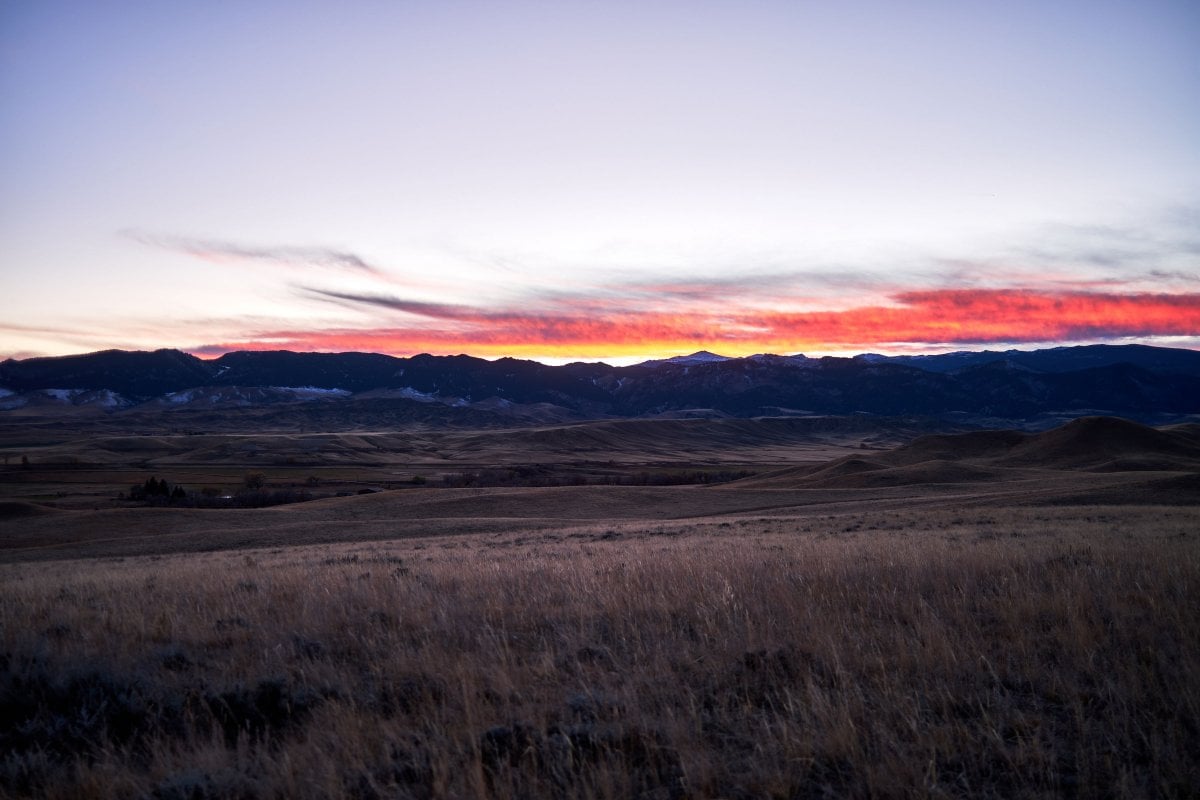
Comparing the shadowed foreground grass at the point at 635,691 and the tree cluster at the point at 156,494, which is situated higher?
the shadowed foreground grass at the point at 635,691

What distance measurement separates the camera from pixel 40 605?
10031mm

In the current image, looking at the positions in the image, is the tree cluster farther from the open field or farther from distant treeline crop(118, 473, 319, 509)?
the open field

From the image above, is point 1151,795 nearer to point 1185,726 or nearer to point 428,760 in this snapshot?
point 1185,726

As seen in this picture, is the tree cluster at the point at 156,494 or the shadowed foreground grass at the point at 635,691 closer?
the shadowed foreground grass at the point at 635,691

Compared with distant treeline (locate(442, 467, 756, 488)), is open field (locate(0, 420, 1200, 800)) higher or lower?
higher

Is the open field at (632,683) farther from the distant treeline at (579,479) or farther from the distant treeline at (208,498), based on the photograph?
the distant treeline at (579,479)

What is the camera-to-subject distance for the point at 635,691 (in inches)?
218

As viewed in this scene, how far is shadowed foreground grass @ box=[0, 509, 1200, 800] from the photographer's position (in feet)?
14.2

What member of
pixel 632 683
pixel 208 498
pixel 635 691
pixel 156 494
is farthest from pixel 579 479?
pixel 635 691

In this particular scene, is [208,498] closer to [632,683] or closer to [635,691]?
[632,683]

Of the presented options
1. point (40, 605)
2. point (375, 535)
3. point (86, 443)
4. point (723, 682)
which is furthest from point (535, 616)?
point (86, 443)

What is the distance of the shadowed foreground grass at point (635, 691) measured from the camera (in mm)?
4340

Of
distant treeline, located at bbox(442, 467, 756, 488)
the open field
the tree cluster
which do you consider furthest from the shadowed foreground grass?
distant treeline, located at bbox(442, 467, 756, 488)

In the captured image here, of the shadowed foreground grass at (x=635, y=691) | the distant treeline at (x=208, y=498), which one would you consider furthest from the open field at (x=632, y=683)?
the distant treeline at (x=208, y=498)
